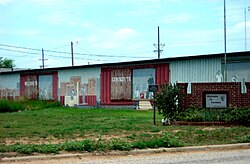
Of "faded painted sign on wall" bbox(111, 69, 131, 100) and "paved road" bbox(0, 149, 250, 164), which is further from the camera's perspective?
"faded painted sign on wall" bbox(111, 69, 131, 100)

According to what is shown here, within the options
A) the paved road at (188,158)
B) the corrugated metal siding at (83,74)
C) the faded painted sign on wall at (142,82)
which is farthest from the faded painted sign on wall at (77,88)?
the paved road at (188,158)

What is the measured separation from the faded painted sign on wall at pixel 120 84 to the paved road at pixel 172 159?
26.7m

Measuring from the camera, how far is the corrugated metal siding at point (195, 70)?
110ft

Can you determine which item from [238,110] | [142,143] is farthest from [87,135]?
[238,110]

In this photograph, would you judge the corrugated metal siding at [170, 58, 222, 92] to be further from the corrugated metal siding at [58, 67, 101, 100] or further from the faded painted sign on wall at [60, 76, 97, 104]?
the faded painted sign on wall at [60, 76, 97, 104]

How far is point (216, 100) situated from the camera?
21.4 meters

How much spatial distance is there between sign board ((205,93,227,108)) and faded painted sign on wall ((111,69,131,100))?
18.0 metres

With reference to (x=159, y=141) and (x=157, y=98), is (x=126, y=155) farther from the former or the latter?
(x=157, y=98)

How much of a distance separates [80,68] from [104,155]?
32.3 m

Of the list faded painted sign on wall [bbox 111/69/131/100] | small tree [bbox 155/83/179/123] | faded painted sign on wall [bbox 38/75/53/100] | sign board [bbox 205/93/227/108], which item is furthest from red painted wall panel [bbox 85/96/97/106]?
sign board [bbox 205/93/227/108]

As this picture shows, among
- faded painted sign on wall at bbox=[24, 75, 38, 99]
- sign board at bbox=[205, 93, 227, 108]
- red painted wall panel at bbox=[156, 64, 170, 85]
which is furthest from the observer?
faded painted sign on wall at bbox=[24, 75, 38, 99]

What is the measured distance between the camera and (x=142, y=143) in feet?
43.6

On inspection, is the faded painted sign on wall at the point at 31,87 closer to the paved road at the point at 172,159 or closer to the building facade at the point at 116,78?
the building facade at the point at 116,78

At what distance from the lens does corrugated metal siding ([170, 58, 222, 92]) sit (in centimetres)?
3356
